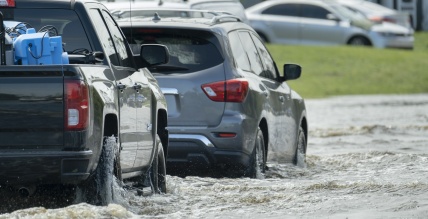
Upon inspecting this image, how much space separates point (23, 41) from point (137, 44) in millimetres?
3890

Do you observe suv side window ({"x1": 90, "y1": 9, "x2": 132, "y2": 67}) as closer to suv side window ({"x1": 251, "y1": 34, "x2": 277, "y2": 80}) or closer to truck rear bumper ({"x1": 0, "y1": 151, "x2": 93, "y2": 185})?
truck rear bumper ({"x1": 0, "y1": 151, "x2": 93, "y2": 185})

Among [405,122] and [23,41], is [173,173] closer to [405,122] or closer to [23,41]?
[23,41]

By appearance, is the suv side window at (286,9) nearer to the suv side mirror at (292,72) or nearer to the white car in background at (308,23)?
the white car in background at (308,23)

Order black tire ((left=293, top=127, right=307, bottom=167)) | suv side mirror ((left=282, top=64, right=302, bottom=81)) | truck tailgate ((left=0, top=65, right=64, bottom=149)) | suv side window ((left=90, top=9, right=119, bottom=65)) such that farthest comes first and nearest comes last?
black tire ((left=293, top=127, right=307, bottom=167)) < suv side mirror ((left=282, top=64, right=302, bottom=81)) < suv side window ((left=90, top=9, right=119, bottom=65)) < truck tailgate ((left=0, top=65, right=64, bottom=149))

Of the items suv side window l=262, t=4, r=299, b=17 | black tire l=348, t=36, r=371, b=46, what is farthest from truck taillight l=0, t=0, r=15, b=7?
black tire l=348, t=36, r=371, b=46

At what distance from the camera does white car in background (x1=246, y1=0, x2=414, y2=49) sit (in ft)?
125

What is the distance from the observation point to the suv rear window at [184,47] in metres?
12.5

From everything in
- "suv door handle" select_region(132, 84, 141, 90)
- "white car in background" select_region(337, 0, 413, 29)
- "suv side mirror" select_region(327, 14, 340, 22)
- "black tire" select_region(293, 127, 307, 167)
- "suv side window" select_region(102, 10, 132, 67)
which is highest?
"suv side window" select_region(102, 10, 132, 67)

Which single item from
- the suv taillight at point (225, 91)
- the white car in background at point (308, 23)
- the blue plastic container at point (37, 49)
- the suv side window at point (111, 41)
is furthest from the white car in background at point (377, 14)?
the blue plastic container at point (37, 49)

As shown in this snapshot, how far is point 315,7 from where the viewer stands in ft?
125

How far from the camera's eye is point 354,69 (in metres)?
34.5

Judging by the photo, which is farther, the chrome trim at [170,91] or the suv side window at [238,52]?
the suv side window at [238,52]

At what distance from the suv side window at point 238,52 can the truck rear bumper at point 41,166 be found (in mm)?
4370

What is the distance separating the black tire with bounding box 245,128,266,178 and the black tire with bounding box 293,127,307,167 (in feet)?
5.71
